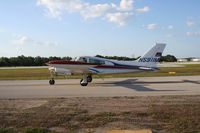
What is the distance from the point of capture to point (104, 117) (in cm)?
1105

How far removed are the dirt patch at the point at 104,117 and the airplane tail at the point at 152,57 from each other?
1533 centimetres

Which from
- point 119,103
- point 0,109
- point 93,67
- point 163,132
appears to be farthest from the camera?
point 93,67

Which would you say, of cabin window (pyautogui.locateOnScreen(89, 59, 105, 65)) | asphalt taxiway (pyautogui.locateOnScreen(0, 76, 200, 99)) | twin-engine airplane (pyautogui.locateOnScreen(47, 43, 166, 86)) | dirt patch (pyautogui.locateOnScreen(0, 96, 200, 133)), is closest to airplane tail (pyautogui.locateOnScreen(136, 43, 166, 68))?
twin-engine airplane (pyautogui.locateOnScreen(47, 43, 166, 86))

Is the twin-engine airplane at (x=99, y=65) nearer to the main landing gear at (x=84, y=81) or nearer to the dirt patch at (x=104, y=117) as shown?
the main landing gear at (x=84, y=81)

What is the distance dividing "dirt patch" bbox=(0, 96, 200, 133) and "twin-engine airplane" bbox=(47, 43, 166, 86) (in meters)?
12.8

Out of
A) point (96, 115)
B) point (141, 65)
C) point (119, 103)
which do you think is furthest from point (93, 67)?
point (96, 115)

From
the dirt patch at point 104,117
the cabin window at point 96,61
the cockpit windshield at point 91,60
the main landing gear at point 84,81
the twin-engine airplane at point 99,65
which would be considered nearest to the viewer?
the dirt patch at point 104,117

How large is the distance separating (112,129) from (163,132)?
4.35ft

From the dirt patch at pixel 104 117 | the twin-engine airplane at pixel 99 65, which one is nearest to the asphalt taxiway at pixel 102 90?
the twin-engine airplane at pixel 99 65

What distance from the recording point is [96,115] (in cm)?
1145

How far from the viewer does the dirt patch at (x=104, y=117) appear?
31.7 feet

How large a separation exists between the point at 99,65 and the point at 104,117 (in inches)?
671

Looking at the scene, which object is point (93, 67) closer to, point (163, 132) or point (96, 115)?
point (96, 115)

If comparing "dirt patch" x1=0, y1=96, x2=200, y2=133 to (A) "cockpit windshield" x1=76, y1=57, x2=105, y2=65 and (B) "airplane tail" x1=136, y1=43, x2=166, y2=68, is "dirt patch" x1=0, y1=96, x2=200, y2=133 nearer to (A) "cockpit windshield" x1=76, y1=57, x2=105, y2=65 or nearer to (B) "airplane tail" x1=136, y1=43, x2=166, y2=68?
(A) "cockpit windshield" x1=76, y1=57, x2=105, y2=65
